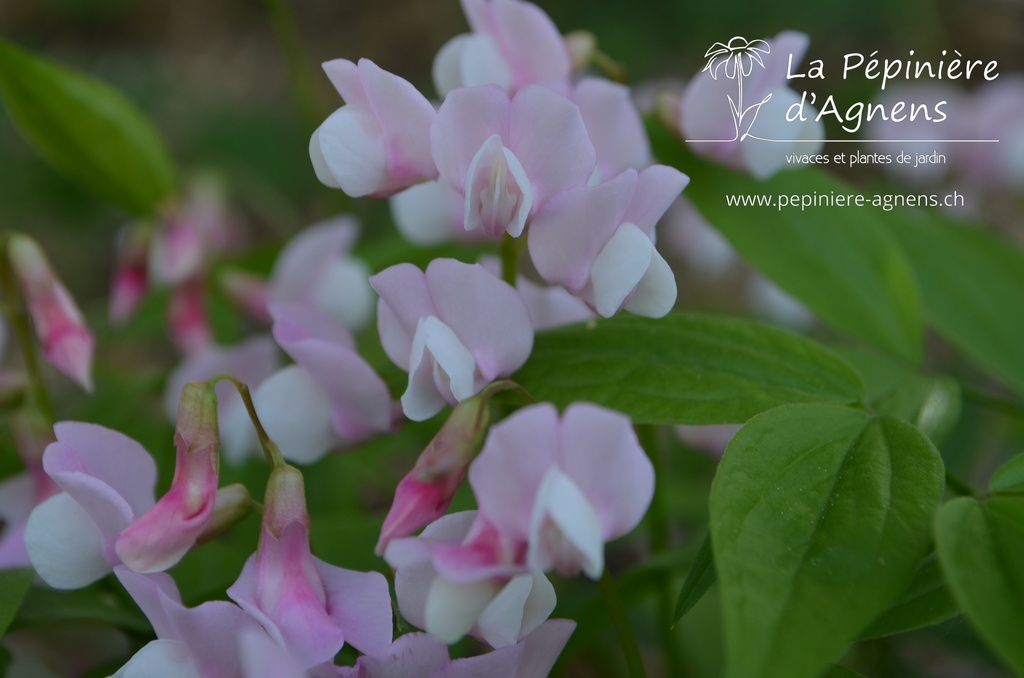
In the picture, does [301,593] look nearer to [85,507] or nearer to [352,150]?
[85,507]

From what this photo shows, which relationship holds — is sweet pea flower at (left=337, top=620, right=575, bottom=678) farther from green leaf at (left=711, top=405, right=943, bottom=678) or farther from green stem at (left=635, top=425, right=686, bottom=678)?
green stem at (left=635, top=425, right=686, bottom=678)

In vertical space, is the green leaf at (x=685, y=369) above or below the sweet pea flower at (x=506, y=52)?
below

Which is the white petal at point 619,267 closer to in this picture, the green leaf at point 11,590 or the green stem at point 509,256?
the green stem at point 509,256

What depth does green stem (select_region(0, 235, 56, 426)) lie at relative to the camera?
3.24ft

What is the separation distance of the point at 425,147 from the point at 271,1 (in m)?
1.00

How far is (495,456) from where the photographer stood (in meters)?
0.60

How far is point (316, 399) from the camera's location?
857mm

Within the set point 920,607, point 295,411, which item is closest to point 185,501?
point 295,411

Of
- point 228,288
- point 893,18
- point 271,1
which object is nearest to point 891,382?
point 228,288

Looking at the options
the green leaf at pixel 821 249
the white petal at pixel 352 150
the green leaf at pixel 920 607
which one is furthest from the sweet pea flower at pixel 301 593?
the green leaf at pixel 821 249

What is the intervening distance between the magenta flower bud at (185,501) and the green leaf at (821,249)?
54cm

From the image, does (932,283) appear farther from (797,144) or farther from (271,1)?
(271,1)

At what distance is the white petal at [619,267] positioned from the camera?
708 millimetres

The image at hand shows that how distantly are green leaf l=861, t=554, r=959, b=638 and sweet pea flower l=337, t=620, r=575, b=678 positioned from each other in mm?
210
